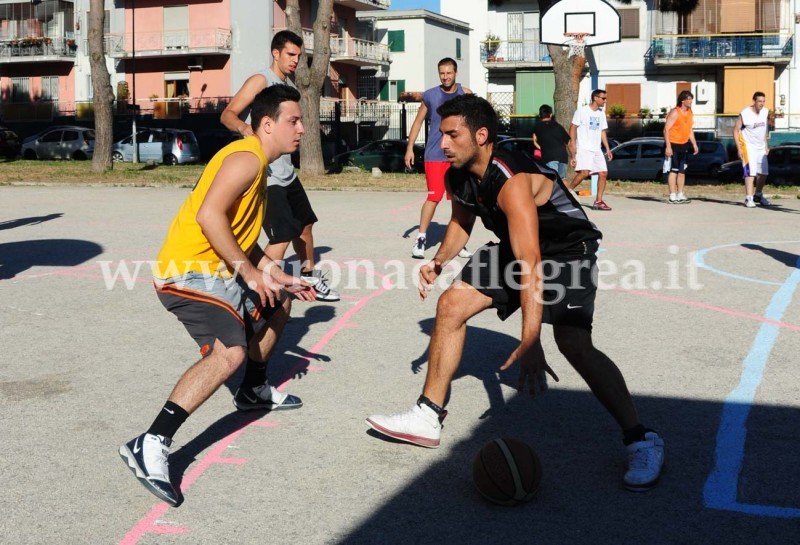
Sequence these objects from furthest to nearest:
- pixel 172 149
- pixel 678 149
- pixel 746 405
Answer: pixel 172 149 < pixel 678 149 < pixel 746 405

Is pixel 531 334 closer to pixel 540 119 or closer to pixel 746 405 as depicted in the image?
pixel 746 405

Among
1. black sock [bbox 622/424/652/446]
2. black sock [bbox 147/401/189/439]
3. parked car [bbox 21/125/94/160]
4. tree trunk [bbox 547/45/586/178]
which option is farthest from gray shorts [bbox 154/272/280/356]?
parked car [bbox 21/125/94/160]

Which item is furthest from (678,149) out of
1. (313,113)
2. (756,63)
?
(756,63)

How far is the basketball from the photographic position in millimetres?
4242

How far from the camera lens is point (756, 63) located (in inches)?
1753

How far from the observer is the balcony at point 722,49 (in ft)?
145

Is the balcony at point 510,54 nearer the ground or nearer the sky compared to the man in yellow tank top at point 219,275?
nearer the sky

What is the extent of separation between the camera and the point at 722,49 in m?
44.7

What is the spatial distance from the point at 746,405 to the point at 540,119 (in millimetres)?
Result: 12179

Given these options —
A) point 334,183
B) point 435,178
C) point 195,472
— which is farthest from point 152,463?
point 334,183

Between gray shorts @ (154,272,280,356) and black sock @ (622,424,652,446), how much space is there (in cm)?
178

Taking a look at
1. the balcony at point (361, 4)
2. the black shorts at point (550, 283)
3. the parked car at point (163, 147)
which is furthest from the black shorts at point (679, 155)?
the balcony at point (361, 4)

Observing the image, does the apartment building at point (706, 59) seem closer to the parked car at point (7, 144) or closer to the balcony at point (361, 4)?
the balcony at point (361, 4)

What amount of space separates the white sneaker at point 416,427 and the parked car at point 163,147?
33.4m
